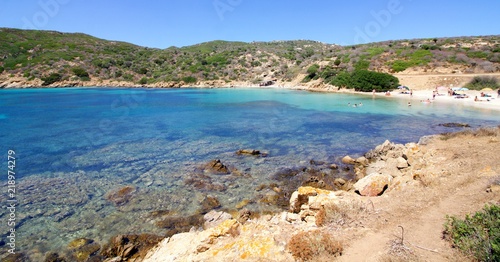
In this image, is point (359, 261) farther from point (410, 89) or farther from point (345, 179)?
point (410, 89)

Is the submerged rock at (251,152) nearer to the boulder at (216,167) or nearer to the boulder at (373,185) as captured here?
the boulder at (216,167)

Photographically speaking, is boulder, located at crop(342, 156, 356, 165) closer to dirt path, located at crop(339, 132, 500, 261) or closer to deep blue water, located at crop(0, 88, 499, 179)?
deep blue water, located at crop(0, 88, 499, 179)

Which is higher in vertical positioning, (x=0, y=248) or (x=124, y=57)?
(x=124, y=57)

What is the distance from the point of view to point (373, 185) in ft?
32.5

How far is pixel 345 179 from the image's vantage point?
12984 millimetres

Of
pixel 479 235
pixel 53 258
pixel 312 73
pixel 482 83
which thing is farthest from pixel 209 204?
pixel 312 73

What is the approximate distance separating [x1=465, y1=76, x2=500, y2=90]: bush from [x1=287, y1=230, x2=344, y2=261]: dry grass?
51830 millimetres

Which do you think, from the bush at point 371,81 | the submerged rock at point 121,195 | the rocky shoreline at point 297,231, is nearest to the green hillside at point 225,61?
the bush at point 371,81

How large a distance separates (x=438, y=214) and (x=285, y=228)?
146 inches

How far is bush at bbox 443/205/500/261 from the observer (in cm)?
467

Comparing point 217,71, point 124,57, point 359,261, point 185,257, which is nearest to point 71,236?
point 185,257

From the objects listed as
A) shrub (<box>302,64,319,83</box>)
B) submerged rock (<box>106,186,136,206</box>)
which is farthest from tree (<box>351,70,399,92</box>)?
submerged rock (<box>106,186,136,206</box>)

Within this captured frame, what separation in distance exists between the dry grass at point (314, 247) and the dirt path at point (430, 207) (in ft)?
0.75

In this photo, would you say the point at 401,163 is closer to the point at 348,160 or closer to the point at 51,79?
the point at 348,160
